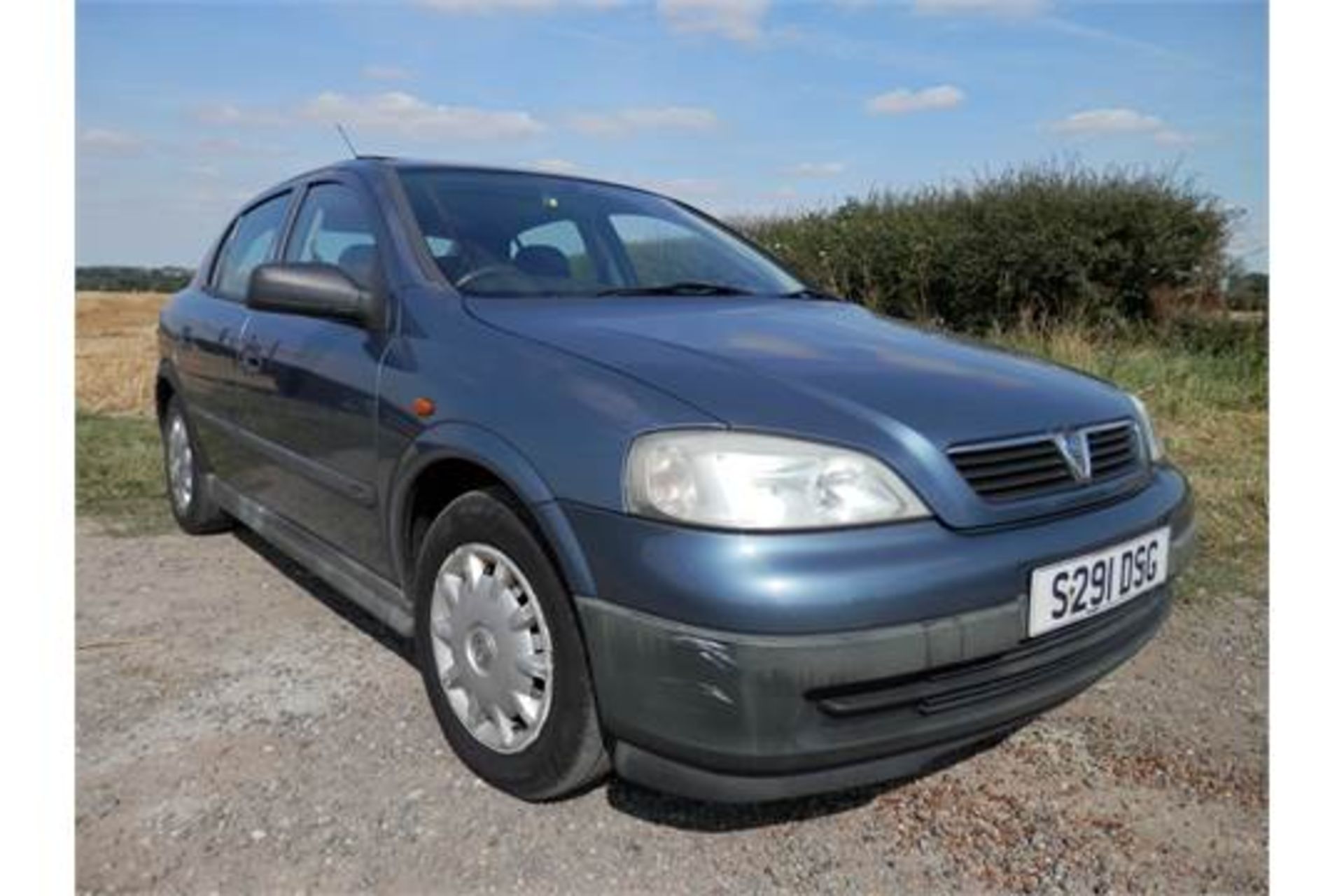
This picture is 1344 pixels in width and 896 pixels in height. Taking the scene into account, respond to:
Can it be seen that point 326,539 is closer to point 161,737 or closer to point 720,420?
point 161,737

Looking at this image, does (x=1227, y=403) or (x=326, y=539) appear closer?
(x=326, y=539)

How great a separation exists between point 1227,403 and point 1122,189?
3.14 meters

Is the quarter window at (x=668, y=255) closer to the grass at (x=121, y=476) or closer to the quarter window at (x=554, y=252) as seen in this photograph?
the quarter window at (x=554, y=252)

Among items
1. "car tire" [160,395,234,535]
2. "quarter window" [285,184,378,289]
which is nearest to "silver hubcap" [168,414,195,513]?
"car tire" [160,395,234,535]

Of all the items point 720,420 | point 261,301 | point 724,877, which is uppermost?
point 261,301

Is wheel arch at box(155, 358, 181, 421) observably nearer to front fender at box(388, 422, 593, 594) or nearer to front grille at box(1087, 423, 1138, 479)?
front fender at box(388, 422, 593, 594)

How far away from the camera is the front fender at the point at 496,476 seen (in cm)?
189

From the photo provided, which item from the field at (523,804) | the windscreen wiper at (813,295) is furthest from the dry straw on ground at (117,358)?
the windscreen wiper at (813,295)

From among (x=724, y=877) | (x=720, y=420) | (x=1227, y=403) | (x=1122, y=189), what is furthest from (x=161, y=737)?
(x=1122, y=189)

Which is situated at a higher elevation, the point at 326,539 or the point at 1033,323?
the point at 1033,323

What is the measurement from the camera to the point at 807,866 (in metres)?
2.01

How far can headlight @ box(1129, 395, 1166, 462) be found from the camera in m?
2.45

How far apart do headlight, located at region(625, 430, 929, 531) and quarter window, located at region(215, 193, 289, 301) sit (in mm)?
2448

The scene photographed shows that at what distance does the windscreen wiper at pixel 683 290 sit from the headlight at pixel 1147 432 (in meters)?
1.16
